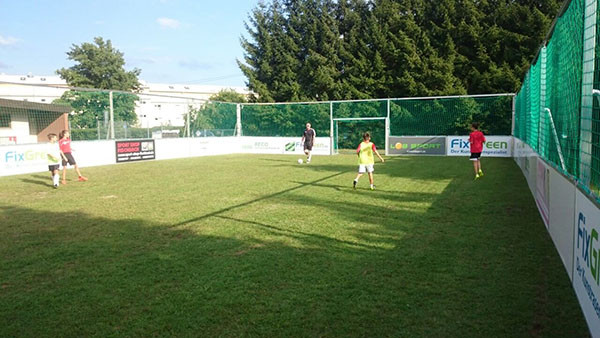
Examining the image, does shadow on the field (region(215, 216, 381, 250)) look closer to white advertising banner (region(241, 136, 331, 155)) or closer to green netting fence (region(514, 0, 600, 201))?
green netting fence (region(514, 0, 600, 201))

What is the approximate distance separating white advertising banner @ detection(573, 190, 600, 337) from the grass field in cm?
26

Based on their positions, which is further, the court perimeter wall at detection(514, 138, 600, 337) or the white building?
the white building

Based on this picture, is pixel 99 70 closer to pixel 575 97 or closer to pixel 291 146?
pixel 291 146

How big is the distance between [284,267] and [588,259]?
324 centimetres

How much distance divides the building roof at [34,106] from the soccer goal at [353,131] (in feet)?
51.1

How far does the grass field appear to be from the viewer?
405cm

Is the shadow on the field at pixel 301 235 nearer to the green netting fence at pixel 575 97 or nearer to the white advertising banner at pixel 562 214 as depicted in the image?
the white advertising banner at pixel 562 214

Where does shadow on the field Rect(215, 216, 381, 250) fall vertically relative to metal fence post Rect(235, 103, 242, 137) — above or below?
below

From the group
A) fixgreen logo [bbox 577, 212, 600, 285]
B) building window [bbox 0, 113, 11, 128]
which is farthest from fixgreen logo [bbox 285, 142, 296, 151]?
fixgreen logo [bbox 577, 212, 600, 285]

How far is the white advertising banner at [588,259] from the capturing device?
10.9 ft

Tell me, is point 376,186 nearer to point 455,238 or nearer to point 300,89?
A: point 455,238

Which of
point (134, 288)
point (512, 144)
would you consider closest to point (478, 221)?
point (134, 288)

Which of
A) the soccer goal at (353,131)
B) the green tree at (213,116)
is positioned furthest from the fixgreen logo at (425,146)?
the green tree at (213,116)

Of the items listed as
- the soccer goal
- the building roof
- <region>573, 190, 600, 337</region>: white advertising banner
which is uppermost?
the building roof
